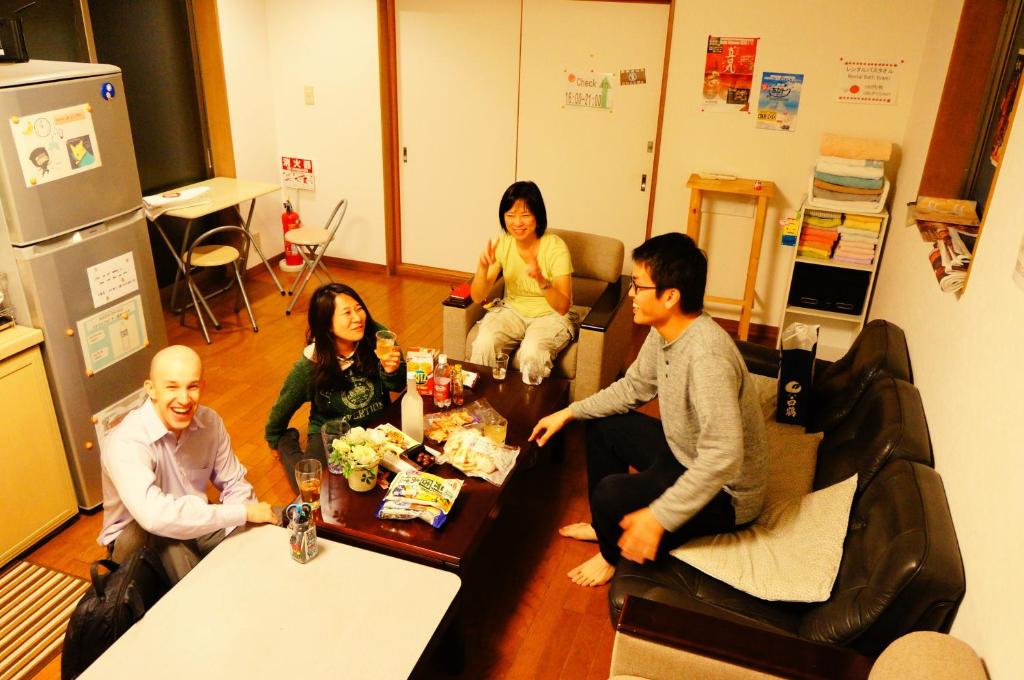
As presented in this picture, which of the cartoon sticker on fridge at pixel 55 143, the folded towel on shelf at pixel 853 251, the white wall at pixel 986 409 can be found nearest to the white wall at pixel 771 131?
the folded towel on shelf at pixel 853 251

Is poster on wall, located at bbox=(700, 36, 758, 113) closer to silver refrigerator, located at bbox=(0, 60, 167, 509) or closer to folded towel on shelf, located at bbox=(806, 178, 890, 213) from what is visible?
folded towel on shelf, located at bbox=(806, 178, 890, 213)

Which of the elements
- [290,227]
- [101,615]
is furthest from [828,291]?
[101,615]

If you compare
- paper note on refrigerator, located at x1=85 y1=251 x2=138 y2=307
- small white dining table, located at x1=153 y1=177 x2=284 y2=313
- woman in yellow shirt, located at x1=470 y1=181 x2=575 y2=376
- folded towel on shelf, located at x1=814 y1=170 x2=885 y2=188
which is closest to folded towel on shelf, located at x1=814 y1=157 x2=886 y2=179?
folded towel on shelf, located at x1=814 y1=170 x2=885 y2=188

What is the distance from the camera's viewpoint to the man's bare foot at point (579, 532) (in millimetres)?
2928

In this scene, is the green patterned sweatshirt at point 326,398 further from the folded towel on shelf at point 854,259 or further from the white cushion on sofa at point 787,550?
the folded towel on shelf at point 854,259

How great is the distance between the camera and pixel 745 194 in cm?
434

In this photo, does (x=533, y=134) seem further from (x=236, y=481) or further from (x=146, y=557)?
(x=146, y=557)

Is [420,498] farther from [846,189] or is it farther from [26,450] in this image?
[846,189]

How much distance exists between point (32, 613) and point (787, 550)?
2.41m

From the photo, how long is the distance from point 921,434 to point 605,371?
1608 mm

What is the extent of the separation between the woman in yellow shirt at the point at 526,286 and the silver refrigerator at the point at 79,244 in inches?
56.7

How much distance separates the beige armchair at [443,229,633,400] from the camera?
3.45 metres

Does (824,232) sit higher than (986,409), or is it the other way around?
(986,409)

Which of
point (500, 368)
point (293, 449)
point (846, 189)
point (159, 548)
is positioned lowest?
point (293, 449)
